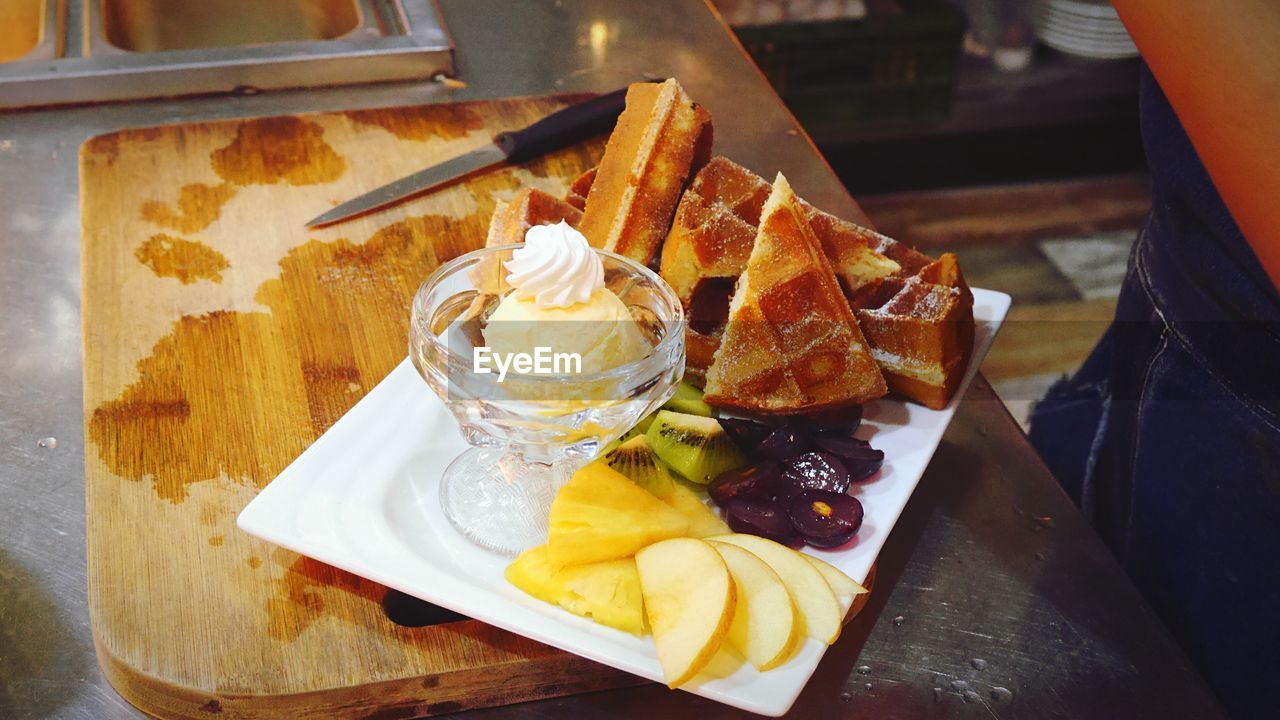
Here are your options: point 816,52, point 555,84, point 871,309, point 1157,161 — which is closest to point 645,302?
point 871,309

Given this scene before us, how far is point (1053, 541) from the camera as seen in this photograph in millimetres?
1259

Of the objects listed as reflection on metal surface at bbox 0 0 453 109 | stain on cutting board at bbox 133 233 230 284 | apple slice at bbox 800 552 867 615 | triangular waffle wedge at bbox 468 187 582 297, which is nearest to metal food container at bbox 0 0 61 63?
reflection on metal surface at bbox 0 0 453 109

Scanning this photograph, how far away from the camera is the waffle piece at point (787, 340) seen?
4.16ft

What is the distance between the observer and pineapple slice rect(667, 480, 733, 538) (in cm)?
109

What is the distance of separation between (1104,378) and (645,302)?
913mm

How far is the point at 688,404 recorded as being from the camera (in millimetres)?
1305

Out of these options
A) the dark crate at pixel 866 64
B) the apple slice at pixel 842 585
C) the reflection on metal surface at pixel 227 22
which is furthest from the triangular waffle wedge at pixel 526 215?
the dark crate at pixel 866 64

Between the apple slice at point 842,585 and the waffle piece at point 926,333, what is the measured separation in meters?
0.35

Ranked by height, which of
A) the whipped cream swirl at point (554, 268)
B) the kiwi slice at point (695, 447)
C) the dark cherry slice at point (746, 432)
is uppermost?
the whipped cream swirl at point (554, 268)

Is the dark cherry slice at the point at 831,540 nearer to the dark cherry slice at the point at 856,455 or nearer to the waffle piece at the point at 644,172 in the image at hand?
the dark cherry slice at the point at 856,455

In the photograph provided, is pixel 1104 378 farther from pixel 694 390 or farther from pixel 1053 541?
pixel 694 390

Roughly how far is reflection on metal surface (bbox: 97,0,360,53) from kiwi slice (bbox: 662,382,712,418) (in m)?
1.71

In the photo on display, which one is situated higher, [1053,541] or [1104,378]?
[1053,541]

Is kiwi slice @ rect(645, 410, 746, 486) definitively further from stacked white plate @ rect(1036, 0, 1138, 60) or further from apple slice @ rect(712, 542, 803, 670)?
stacked white plate @ rect(1036, 0, 1138, 60)
